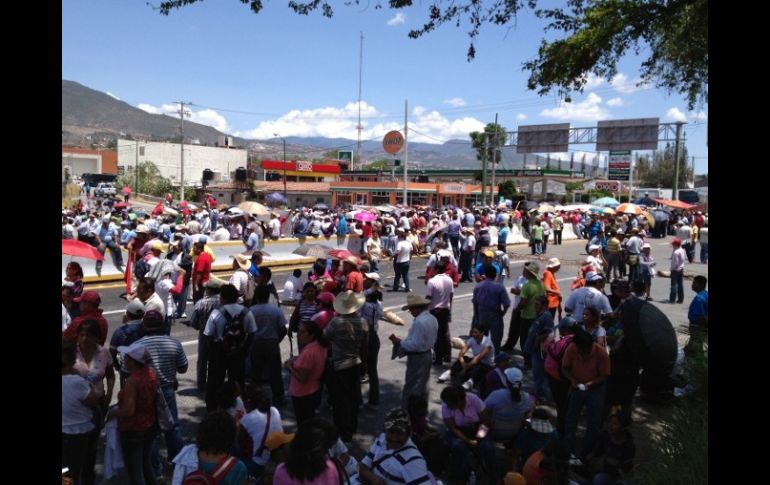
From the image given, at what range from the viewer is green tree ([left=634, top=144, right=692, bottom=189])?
84188 millimetres

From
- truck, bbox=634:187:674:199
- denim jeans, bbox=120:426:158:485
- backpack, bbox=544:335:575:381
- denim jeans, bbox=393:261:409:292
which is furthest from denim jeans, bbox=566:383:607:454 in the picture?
truck, bbox=634:187:674:199

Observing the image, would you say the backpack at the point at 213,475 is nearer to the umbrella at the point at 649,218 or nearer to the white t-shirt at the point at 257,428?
the white t-shirt at the point at 257,428

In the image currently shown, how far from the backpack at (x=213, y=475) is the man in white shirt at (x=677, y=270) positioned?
12.3 metres

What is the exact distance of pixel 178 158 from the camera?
94250 millimetres

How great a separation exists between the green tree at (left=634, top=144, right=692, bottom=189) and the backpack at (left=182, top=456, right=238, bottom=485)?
8753 centimetres

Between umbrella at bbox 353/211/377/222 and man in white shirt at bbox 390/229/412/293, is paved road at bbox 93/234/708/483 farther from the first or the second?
umbrella at bbox 353/211/377/222

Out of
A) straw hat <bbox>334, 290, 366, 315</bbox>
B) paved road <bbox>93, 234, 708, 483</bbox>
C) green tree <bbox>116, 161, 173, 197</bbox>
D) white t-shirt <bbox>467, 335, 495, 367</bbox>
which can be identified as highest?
green tree <bbox>116, 161, 173, 197</bbox>

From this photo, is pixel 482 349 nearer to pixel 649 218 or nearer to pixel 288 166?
pixel 649 218

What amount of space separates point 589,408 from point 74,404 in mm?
4696

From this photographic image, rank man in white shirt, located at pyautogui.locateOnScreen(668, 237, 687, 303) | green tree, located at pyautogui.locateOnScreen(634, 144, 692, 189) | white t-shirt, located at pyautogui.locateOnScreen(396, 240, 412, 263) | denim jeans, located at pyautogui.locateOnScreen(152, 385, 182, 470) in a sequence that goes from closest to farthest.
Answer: denim jeans, located at pyautogui.locateOnScreen(152, 385, 182, 470)
man in white shirt, located at pyautogui.locateOnScreen(668, 237, 687, 303)
white t-shirt, located at pyautogui.locateOnScreen(396, 240, 412, 263)
green tree, located at pyautogui.locateOnScreen(634, 144, 692, 189)

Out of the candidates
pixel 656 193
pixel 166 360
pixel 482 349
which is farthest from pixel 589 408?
pixel 656 193

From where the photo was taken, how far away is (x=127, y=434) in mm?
4770
